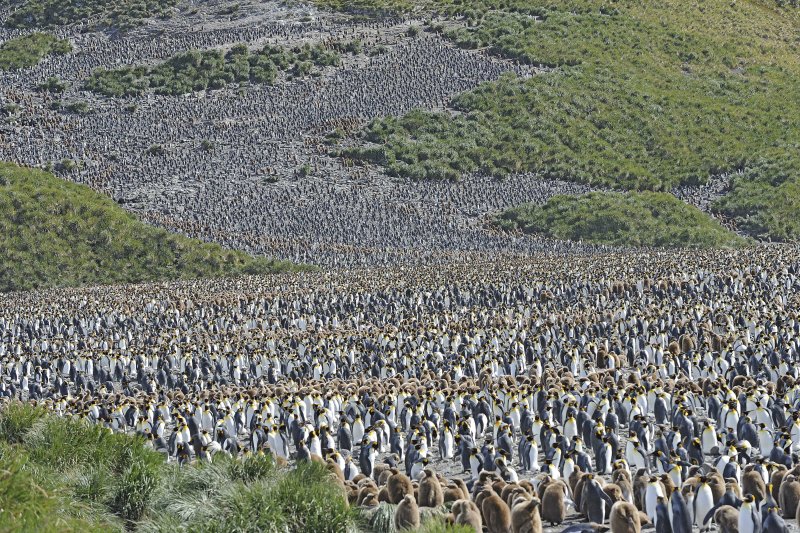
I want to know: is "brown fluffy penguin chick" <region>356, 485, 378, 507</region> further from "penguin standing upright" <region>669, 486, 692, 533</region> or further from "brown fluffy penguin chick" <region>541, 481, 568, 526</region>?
"penguin standing upright" <region>669, 486, 692, 533</region>

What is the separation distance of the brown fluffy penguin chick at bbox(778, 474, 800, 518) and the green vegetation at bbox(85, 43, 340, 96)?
78857 mm

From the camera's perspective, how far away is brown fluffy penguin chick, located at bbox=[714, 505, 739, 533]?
1320cm

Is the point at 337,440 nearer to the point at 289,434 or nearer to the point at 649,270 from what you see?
the point at 289,434

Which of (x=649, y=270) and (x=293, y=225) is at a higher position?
(x=649, y=270)

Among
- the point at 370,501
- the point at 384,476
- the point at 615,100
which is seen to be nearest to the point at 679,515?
the point at 370,501

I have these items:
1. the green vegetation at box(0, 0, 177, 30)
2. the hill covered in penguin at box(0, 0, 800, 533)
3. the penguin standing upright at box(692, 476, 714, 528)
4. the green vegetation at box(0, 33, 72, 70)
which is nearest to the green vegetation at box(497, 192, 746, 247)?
the hill covered in penguin at box(0, 0, 800, 533)

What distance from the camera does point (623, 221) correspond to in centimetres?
6494

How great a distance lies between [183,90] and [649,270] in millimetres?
53335

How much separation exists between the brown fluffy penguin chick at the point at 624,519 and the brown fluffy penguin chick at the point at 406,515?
8.11ft

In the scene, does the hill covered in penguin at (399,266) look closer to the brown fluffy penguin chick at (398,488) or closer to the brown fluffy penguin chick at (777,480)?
the brown fluffy penguin chick at (398,488)

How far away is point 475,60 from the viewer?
92312 mm

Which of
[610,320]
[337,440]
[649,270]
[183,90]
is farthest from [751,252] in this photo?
[183,90]

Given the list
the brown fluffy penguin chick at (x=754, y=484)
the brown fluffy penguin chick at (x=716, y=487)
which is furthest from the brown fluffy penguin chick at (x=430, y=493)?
the brown fluffy penguin chick at (x=754, y=484)

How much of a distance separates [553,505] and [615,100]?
75820 millimetres
